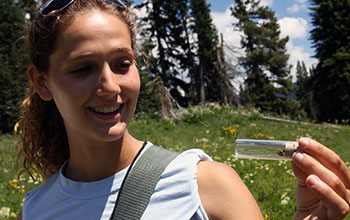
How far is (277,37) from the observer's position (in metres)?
38.3

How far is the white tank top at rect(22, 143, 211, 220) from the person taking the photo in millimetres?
1348

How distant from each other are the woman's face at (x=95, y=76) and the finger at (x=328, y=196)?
0.89 meters

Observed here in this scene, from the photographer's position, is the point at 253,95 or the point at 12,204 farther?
the point at 253,95

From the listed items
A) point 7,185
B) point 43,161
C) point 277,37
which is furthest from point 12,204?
point 277,37

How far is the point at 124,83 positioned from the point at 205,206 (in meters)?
0.70

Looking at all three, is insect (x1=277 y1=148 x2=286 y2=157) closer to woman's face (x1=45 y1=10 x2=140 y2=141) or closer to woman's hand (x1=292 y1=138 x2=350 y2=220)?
woman's hand (x1=292 y1=138 x2=350 y2=220)

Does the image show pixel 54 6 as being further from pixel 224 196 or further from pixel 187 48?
pixel 187 48

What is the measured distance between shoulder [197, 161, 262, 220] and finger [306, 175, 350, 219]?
34 cm

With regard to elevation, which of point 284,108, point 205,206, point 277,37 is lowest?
point 284,108

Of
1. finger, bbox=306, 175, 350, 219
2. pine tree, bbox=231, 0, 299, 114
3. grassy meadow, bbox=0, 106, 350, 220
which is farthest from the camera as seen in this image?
pine tree, bbox=231, 0, 299, 114

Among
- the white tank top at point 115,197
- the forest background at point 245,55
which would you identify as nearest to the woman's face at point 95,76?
the white tank top at point 115,197

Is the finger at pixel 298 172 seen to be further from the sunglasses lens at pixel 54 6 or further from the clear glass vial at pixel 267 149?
the sunglasses lens at pixel 54 6

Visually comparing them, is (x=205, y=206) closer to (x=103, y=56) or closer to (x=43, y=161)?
(x=103, y=56)

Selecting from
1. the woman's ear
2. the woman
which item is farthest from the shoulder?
the woman's ear
